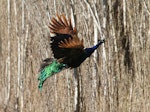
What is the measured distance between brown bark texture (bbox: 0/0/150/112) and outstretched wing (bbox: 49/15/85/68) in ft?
2.16

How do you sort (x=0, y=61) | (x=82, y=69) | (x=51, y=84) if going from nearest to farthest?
(x=82, y=69) → (x=51, y=84) → (x=0, y=61)

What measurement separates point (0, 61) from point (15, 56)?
456 mm

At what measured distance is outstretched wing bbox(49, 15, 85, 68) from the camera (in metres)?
2.22

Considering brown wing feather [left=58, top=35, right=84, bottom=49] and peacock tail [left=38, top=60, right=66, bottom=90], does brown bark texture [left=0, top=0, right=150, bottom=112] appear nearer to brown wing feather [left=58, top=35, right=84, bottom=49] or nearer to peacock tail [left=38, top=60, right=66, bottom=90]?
peacock tail [left=38, top=60, right=66, bottom=90]

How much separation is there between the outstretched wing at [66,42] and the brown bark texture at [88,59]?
0.66 meters

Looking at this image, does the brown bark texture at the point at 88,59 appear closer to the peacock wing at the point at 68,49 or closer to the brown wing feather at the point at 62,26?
the peacock wing at the point at 68,49

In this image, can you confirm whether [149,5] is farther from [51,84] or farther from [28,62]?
[28,62]

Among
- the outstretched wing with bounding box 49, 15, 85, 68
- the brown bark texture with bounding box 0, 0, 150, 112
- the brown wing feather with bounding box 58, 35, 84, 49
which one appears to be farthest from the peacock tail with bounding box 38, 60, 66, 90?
the brown bark texture with bounding box 0, 0, 150, 112

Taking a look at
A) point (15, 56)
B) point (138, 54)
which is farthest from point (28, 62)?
point (138, 54)

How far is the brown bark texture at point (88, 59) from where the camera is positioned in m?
2.96

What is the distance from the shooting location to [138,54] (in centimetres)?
295

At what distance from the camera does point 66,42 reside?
2215mm

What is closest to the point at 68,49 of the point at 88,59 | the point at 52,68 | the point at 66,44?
the point at 66,44

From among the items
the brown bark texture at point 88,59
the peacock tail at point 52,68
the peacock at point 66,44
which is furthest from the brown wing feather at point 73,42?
the brown bark texture at point 88,59
